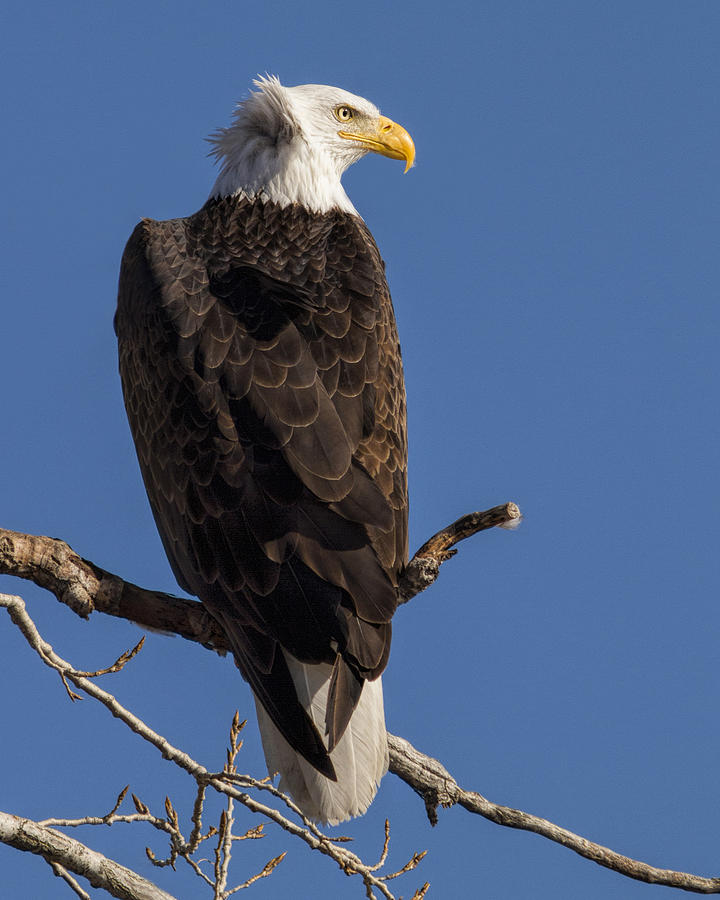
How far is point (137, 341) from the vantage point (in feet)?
19.5

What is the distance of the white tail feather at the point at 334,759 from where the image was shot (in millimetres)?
4918

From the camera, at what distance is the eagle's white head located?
691cm

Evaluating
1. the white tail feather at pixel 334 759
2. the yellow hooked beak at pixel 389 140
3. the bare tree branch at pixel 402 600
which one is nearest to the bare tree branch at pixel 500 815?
the bare tree branch at pixel 402 600

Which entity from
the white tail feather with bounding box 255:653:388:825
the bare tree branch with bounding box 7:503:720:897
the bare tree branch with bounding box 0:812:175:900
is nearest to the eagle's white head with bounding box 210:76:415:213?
the bare tree branch with bounding box 7:503:720:897

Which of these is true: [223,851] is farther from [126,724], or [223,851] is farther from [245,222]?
[245,222]

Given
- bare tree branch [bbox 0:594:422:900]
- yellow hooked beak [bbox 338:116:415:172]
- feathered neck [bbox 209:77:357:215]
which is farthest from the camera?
yellow hooked beak [bbox 338:116:415:172]

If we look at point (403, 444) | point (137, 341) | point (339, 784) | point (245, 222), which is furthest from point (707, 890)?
point (245, 222)

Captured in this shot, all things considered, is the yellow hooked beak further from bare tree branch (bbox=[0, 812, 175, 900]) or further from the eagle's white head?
bare tree branch (bbox=[0, 812, 175, 900])

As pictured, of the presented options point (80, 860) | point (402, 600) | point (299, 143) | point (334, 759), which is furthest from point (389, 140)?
point (80, 860)

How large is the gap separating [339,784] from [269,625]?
71cm

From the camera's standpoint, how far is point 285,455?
504cm

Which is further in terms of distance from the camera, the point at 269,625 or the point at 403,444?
the point at 403,444

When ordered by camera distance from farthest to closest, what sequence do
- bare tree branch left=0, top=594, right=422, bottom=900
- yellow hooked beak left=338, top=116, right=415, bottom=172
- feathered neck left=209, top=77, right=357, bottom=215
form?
yellow hooked beak left=338, top=116, right=415, bottom=172 → feathered neck left=209, top=77, right=357, bottom=215 → bare tree branch left=0, top=594, right=422, bottom=900

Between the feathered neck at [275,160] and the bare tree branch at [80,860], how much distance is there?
12.0ft
